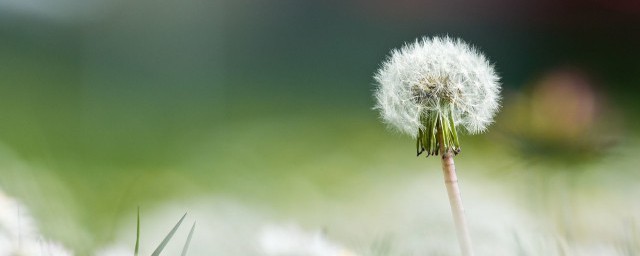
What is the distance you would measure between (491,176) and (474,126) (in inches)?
15.4

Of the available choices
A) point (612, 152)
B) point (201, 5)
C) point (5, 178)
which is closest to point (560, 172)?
point (612, 152)

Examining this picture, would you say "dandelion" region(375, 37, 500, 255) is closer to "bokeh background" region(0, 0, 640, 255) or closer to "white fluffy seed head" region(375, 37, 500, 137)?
"white fluffy seed head" region(375, 37, 500, 137)

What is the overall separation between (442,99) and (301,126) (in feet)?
1.67

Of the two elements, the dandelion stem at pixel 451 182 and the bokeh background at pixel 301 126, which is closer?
the dandelion stem at pixel 451 182

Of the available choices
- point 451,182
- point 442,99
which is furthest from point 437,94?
point 451,182

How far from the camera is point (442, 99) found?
1372 millimetres

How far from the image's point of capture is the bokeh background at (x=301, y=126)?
1679mm

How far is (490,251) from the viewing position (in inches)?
65.4

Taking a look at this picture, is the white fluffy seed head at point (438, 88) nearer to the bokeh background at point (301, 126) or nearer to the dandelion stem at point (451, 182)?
the dandelion stem at point (451, 182)

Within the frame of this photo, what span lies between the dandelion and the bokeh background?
0.28m

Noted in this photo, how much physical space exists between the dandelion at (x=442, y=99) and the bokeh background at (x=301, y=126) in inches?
11.2

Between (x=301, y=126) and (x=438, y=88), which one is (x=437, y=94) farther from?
(x=301, y=126)

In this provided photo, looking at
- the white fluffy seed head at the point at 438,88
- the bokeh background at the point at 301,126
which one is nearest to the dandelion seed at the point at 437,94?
the white fluffy seed head at the point at 438,88

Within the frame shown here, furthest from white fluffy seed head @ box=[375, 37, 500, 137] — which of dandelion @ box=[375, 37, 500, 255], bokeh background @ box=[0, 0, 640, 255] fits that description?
bokeh background @ box=[0, 0, 640, 255]
